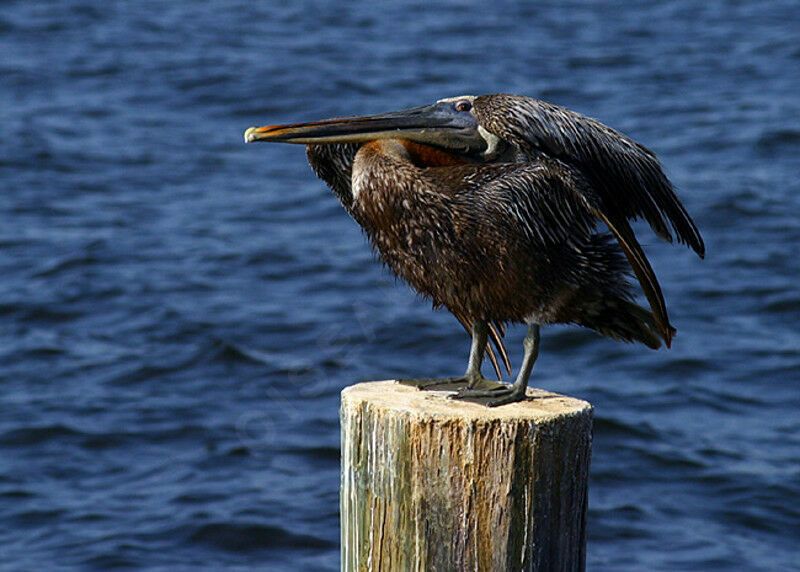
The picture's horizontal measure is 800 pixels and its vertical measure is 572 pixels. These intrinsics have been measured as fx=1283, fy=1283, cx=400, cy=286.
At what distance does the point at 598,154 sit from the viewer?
4.07 m

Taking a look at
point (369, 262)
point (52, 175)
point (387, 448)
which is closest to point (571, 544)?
point (387, 448)

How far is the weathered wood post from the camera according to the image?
139 inches

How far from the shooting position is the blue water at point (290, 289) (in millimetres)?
6926

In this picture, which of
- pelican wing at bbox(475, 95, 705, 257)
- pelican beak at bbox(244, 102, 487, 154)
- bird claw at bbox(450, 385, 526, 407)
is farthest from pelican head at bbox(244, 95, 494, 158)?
bird claw at bbox(450, 385, 526, 407)

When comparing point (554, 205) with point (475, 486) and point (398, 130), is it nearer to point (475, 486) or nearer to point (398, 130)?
point (398, 130)

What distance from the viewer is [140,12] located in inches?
649

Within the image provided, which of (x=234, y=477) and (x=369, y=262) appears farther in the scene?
(x=369, y=262)

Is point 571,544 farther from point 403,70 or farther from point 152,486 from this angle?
point 403,70

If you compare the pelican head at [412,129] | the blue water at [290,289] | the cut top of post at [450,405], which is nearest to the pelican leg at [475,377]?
the cut top of post at [450,405]

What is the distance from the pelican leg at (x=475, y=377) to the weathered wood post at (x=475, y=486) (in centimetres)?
45

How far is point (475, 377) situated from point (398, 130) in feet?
2.82

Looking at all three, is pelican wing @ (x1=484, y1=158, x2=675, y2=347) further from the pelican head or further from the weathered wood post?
the weathered wood post

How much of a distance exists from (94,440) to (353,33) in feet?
29.6

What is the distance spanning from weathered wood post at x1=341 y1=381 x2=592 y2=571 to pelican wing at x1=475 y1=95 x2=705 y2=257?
82 centimetres
